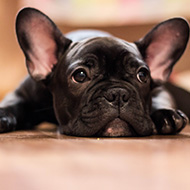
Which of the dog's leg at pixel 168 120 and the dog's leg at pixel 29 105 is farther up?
the dog's leg at pixel 168 120

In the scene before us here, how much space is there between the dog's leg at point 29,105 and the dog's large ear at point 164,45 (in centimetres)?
47

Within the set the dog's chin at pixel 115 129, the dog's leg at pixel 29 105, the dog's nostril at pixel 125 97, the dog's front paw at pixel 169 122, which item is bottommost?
the dog's leg at pixel 29 105

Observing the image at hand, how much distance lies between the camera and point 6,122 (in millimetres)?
1421

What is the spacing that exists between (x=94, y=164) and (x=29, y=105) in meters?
1.00

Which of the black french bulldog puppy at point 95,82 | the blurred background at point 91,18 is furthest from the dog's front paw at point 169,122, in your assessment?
the blurred background at point 91,18

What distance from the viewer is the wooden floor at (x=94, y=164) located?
634 mm

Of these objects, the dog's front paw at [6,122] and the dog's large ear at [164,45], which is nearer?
the dog's front paw at [6,122]

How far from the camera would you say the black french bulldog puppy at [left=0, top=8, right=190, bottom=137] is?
49.9 inches

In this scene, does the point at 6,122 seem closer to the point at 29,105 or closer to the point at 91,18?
the point at 29,105

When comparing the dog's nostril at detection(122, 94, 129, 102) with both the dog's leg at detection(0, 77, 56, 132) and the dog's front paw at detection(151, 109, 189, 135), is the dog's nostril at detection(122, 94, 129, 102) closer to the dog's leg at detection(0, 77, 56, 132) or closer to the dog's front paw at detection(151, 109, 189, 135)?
the dog's front paw at detection(151, 109, 189, 135)

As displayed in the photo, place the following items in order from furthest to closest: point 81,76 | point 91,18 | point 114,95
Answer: point 91,18 → point 81,76 → point 114,95

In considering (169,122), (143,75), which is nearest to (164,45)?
(143,75)

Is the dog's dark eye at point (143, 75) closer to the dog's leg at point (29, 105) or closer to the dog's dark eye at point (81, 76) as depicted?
the dog's dark eye at point (81, 76)

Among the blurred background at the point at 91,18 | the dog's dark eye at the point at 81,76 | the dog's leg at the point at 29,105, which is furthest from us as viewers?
the blurred background at the point at 91,18
